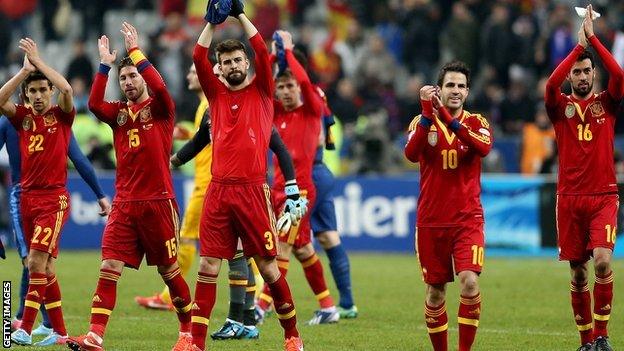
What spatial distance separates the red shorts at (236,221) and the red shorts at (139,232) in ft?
1.75

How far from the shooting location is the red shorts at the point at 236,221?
436 inches

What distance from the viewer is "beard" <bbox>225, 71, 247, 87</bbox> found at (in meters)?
11.2

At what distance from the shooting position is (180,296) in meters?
11.8

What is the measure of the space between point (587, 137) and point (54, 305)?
506 cm

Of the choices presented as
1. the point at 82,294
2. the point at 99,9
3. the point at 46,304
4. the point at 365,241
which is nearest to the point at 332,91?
the point at 365,241

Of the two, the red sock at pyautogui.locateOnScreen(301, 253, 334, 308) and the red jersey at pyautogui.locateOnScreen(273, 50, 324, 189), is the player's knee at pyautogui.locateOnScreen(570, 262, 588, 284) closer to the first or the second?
the red sock at pyautogui.locateOnScreen(301, 253, 334, 308)

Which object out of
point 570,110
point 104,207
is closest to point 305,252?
point 104,207

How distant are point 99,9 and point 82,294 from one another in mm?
12857

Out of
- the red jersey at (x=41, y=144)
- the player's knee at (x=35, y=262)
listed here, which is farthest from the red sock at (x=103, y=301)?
the red jersey at (x=41, y=144)

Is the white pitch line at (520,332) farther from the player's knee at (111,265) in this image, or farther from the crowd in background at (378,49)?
the crowd in background at (378,49)

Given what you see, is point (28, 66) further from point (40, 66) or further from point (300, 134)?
point (300, 134)

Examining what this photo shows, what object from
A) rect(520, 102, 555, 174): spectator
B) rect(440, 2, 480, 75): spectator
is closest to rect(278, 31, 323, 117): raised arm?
rect(520, 102, 555, 174): spectator

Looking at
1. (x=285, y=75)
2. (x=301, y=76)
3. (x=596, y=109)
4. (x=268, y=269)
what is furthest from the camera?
(x=285, y=75)

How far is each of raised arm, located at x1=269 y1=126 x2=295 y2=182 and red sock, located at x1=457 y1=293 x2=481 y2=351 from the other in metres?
1.84
